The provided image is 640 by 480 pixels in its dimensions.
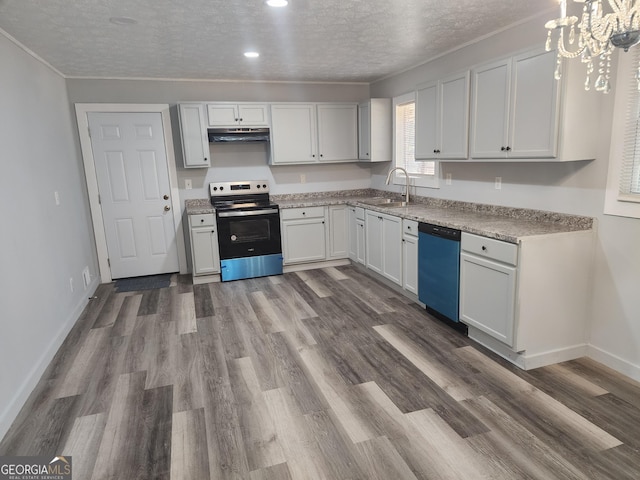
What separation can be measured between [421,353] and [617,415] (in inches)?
46.6

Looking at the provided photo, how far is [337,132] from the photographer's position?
538 centimetres

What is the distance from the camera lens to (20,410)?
247 cm

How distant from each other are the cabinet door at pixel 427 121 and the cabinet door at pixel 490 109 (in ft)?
1.69

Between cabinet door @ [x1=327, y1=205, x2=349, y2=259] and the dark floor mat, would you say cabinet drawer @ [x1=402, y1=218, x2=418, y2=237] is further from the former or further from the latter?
the dark floor mat

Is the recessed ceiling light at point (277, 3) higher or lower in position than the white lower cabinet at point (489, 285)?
higher

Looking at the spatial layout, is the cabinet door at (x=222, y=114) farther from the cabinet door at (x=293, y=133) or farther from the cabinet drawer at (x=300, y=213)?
the cabinet drawer at (x=300, y=213)

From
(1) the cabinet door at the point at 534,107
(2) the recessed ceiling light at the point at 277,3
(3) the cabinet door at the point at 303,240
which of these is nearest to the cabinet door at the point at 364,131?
(3) the cabinet door at the point at 303,240

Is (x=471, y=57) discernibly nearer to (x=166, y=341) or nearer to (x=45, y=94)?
(x=166, y=341)

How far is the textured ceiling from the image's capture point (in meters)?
2.59

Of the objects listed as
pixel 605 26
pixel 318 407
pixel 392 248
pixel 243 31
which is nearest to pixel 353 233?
pixel 392 248

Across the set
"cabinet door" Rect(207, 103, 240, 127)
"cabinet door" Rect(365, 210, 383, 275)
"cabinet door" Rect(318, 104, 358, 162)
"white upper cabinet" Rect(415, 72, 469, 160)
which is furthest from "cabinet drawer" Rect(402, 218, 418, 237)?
"cabinet door" Rect(207, 103, 240, 127)

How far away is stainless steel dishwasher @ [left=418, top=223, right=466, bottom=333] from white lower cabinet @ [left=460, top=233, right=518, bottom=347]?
0.26 ft

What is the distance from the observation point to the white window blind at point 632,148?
242cm

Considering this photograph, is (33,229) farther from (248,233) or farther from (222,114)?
(222,114)
